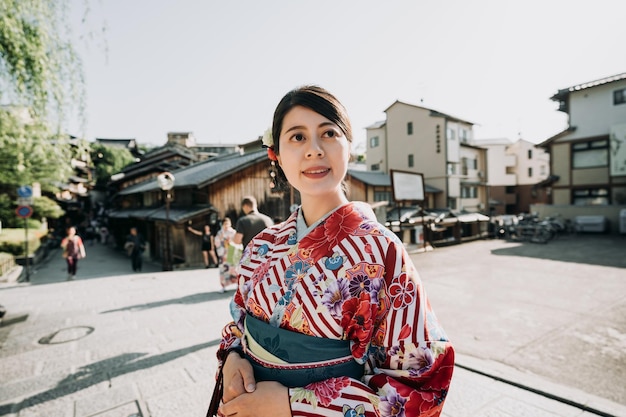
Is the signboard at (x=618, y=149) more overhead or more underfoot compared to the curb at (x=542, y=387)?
more overhead

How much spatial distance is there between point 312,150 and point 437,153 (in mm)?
25511

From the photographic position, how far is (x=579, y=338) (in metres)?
4.62

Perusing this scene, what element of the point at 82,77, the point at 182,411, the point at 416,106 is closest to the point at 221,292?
the point at 182,411

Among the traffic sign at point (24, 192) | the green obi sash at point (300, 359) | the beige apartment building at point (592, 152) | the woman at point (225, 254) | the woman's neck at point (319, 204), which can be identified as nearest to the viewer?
the green obi sash at point (300, 359)

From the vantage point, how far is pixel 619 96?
1928cm

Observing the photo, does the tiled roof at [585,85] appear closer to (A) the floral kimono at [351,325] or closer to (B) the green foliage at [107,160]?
(A) the floral kimono at [351,325]

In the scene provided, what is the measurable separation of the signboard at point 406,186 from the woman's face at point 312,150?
12.1 metres

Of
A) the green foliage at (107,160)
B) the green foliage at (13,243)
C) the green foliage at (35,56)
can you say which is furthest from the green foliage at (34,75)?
the green foliage at (107,160)

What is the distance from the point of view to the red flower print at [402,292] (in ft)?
3.91

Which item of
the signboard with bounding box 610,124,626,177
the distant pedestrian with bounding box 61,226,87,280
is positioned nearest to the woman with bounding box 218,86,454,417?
the distant pedestrian with bounding box 61,226,87,280

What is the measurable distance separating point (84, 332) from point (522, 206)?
4189 cm

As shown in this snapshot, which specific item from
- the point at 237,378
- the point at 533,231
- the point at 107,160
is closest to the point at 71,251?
the point at 237,378

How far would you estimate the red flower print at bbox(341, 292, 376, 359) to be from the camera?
1202 millimetres

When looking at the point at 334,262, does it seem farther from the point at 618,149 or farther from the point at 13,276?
the point at 618,149
